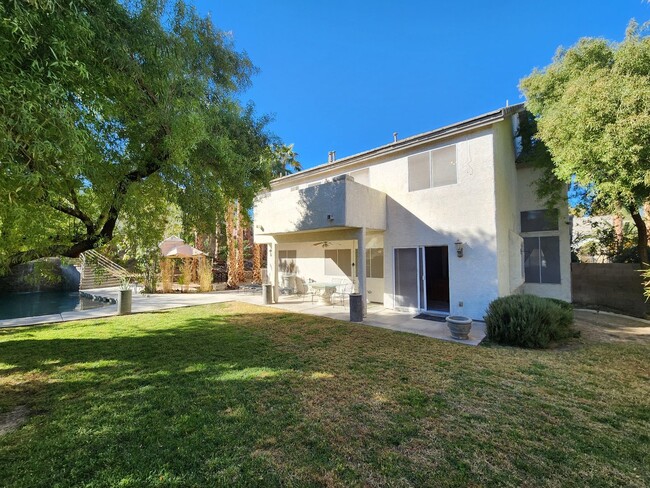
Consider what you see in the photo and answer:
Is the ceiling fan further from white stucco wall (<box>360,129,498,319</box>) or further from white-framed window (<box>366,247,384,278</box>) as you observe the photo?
white stucco wall (<box>360,129,498,319</box>)

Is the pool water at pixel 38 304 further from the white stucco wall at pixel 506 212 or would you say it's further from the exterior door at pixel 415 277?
the white stucco wall at pixel 506 212

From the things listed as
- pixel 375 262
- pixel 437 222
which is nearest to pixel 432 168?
pixel 437 222

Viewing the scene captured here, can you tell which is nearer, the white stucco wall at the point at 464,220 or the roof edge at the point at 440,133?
the roof edge at the point at 440,133

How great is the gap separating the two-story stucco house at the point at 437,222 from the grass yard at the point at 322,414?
4314 millimetres

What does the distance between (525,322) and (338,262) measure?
9.20m

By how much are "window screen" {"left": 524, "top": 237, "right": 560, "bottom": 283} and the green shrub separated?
6010 mm

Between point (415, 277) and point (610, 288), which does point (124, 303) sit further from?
point (610, 288)

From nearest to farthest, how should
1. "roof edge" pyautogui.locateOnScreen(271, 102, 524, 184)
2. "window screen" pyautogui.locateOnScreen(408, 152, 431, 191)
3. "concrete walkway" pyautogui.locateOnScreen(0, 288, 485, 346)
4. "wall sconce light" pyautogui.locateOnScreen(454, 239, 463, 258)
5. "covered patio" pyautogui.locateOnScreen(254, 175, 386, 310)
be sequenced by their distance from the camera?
"concrete walkway" pyautogui.locateOnScreen(0, 288, 485, 346) → "roof edge" pyautogui.locateOnScreen(271, 102, 524, 184) → "wall sconce light" pyautogui.locateOnScreen(454, 239, 463, 258) → "covered patio" pyautogui.locateOnScreen(254, 175, 386, 310) → "window screen" pyautogui.locateOnScreen(408, 152, 431, 191)

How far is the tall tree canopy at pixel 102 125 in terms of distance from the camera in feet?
10.6

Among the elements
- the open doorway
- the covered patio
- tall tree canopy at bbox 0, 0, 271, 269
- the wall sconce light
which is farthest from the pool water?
the wall sconce light

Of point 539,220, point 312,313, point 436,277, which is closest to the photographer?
point 312,313

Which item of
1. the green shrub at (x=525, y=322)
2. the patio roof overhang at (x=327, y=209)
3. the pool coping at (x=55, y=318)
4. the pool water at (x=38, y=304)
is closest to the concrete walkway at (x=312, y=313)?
the pool coping at (x=55, y=318)

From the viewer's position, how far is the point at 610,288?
51.5 feet

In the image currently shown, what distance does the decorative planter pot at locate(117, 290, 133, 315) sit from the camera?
13562 mm
